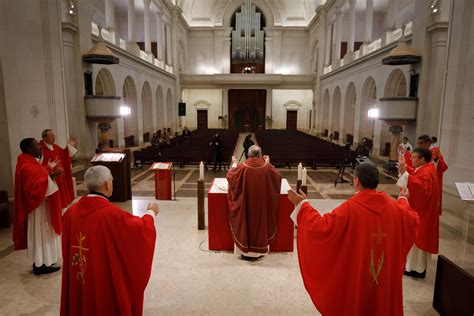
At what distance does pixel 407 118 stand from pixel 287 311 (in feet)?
33.6

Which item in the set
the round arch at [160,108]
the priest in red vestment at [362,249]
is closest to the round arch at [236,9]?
the round arch at [160,108]

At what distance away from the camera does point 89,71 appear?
12805 millimetres

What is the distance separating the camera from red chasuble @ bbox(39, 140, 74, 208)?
494 centimetres

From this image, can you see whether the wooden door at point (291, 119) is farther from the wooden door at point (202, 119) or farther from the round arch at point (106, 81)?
the round arch at point (106, 81)

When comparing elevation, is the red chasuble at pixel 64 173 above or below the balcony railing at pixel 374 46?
below

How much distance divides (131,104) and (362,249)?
779 inches

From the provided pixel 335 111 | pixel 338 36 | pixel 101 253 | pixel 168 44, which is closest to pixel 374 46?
pixel 338 36

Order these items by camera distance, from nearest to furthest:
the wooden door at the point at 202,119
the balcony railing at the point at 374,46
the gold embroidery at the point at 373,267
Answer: the gold embroidery at the point at 373,267 < the balcony railing at the point at 374,46 < the wooden door at the point at 202,119

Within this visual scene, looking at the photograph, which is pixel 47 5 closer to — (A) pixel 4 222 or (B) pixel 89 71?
(A) pixel 4 222

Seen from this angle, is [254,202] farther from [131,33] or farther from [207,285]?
[131,33]

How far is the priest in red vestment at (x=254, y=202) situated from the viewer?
4477 mm

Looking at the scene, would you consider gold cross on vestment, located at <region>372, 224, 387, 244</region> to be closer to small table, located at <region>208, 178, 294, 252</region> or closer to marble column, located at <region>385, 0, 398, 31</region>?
small table, located at <region>208, 178, 294, 252</region>

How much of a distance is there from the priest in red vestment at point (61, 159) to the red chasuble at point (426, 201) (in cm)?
473

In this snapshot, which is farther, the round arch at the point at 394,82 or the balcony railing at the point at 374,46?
the round arch at the point at 394,82
